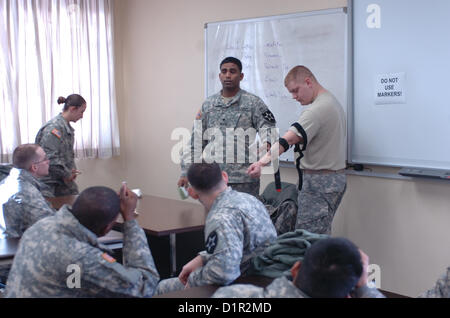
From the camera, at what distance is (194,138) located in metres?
4.18

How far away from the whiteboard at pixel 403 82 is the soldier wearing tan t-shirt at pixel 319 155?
19.6 inches

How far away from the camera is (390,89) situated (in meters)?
3.84

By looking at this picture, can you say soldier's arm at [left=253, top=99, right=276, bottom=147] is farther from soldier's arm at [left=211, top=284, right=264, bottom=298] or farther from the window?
the window

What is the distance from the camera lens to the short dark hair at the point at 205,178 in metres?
2.47

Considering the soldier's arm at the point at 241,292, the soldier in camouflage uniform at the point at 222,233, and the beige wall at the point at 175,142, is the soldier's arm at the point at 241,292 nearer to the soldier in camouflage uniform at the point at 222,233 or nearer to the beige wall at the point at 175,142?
the soldier in camouflage uniform at the point at 222,233

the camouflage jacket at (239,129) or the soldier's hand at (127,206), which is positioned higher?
the camouflage jacket at (239,129)

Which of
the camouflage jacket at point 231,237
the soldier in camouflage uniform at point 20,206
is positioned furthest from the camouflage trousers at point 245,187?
the camouflage jacket at point 231,237

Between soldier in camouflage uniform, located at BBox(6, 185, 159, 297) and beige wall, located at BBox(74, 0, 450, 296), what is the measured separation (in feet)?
7.86

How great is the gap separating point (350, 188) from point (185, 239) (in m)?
1.42

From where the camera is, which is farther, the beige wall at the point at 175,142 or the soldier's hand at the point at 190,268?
the beige wall at the point at 175,142

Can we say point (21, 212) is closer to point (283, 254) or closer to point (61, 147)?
point (61, 147)

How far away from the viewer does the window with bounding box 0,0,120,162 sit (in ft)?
17.3

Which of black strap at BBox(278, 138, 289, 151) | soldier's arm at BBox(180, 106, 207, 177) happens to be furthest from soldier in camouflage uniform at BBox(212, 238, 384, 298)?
soldier's arm at BBox(180, 106, 207, 177)
